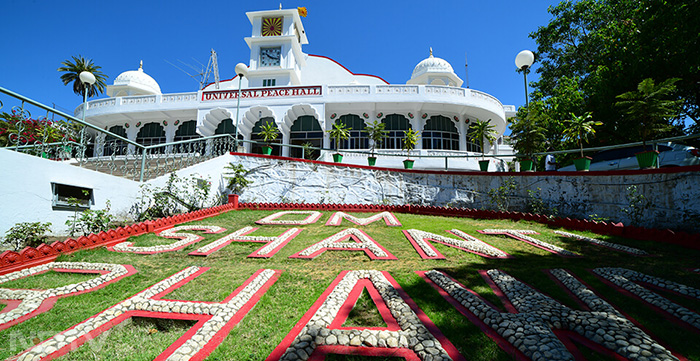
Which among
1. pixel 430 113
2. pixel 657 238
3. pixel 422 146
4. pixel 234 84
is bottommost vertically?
pixel 657 238

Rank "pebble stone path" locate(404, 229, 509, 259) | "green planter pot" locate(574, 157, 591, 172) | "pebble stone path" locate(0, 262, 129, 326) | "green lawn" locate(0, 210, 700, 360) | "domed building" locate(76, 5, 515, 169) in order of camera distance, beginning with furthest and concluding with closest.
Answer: "domed building" locate(76, 5, 515, 169) < "green planter pot" locate(574, 157, 591, 172) < "pebble stone path" locate(404, 229, 509, 259) < "pebble stone path" locate(0, 262, 129, 326) < "green lawn" locate(0, 210, 700, 360)

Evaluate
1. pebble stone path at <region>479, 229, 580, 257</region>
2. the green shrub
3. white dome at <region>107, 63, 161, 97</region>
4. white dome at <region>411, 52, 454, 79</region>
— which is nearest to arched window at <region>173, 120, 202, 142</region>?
white dome at <region>107, 63, 161, 97</region>

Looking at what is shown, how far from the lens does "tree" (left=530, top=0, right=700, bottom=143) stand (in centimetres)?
1122

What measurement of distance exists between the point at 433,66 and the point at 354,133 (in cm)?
1071

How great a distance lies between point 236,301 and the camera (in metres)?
3.59

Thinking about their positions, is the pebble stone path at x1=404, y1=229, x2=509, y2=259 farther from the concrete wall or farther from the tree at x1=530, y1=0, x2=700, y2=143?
the tree at x1=530, y1=0, x2=700, y2=143

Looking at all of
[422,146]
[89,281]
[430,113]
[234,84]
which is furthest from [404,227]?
[234,84]

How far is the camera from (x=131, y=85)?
2633 cm

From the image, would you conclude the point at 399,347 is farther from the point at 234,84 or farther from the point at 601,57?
the point at 234,84

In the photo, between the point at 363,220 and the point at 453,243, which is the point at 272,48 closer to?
the point at 363,220

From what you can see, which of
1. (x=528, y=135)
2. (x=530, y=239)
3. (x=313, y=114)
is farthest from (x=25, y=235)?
(x=313, y=114)

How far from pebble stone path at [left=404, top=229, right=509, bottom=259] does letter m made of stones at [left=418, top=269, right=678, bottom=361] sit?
1.74 meters

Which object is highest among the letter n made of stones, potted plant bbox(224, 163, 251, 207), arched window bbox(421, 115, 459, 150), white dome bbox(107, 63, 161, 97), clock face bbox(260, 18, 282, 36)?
clock face bbox(260, 18, 282, 36)

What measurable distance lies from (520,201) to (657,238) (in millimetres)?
4209
